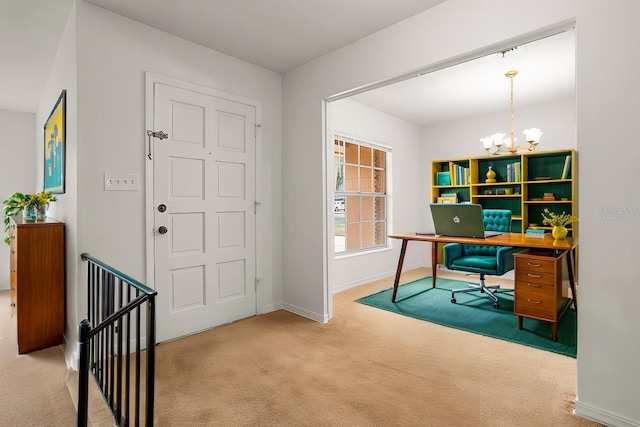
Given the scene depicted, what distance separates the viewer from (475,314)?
3387mm

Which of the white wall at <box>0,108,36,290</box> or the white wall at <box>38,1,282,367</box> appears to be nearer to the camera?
the white wall at <box>38,1,282,367</box>

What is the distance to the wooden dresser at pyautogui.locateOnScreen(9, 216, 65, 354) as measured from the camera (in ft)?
7.97

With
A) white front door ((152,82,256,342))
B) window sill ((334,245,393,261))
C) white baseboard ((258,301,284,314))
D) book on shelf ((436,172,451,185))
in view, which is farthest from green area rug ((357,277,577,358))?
book on shelf ((436,172,451,185))

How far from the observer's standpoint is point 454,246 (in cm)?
398

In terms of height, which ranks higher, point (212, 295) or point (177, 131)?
point (177, 131)

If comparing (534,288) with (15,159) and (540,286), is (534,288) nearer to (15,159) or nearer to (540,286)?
(540,286)

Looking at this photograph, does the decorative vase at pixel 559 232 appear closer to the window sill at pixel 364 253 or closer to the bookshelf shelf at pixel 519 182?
the bookshelf shelf at pixel 519 182

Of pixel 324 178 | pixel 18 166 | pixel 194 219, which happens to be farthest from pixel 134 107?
pixel 18 166

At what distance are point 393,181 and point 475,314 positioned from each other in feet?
8.21

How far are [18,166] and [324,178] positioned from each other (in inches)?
177

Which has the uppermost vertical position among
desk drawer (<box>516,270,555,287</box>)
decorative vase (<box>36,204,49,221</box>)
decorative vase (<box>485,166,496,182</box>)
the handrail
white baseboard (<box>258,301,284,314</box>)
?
decorative vase (<box>485,166,496,182</box>)

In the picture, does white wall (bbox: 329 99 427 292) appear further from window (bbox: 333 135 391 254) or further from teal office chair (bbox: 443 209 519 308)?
teal office chair (bbox: 443 209 519 308)

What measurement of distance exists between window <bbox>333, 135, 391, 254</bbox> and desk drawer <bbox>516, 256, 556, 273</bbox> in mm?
2203

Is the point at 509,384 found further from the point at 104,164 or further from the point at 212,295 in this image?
the point at 104,164
